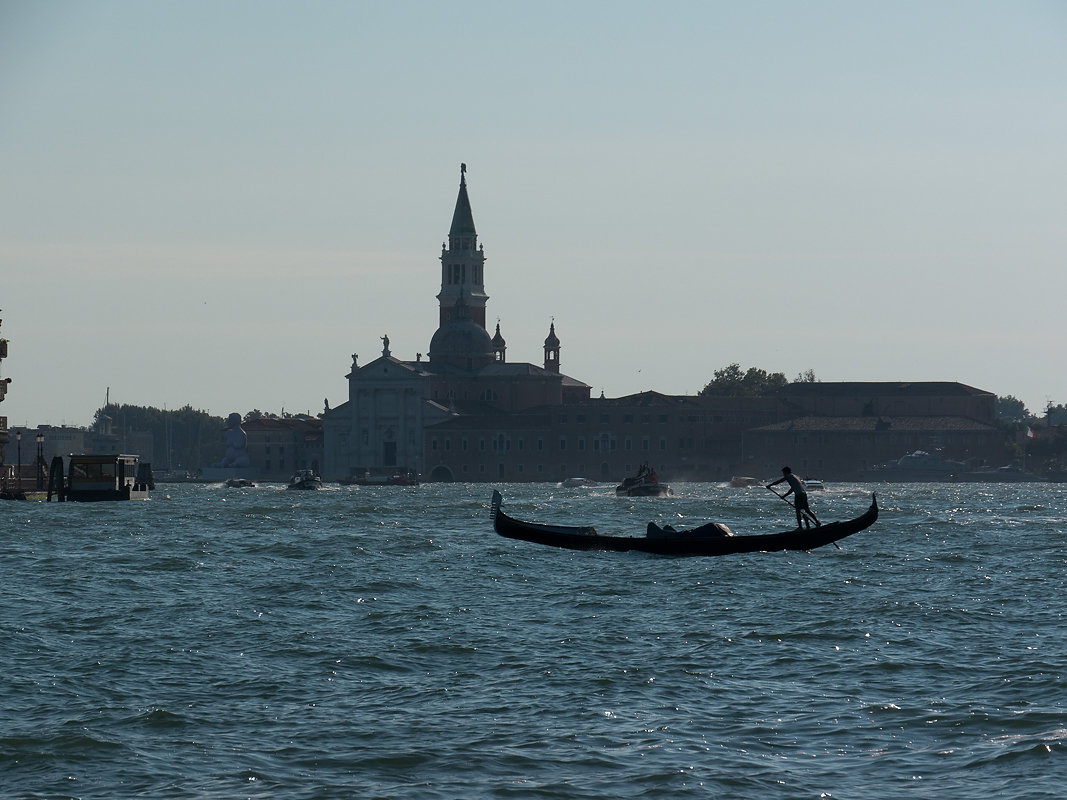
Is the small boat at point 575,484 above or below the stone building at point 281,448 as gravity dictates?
below

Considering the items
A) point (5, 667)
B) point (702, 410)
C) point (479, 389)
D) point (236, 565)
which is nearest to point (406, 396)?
point (479, 389)

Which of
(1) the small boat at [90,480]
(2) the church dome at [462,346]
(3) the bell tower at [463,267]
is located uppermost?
(3) the bell tower at [463,267]

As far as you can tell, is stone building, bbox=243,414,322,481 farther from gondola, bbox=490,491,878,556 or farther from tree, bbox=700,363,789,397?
gondola, bbox=490,491,878,556

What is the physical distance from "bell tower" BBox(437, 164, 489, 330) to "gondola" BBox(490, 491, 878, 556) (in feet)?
407

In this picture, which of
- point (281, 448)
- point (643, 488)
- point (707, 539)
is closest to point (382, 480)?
point (281, 448)

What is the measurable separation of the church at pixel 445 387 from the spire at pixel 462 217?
0.30 feet

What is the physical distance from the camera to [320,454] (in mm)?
159125

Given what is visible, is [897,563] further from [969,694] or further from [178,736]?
[178,736]

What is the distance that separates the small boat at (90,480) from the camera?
69.9 meters

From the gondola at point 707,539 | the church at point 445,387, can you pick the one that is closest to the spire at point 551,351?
the church at point 445,387

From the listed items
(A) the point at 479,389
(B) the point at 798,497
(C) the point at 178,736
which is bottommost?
(C) the point at 178,736

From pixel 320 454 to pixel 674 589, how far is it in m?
132

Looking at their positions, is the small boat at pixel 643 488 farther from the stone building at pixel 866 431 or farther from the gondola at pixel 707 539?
the gondola at pixel 707 539

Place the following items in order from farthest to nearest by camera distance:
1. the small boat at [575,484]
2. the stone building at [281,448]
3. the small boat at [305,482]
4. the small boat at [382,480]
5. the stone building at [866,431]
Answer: the stone building at [281,448]
the stone building at [866,431]
the small boat at [382,480]
the small boat at [575,484]
the small boat at [305,482]
